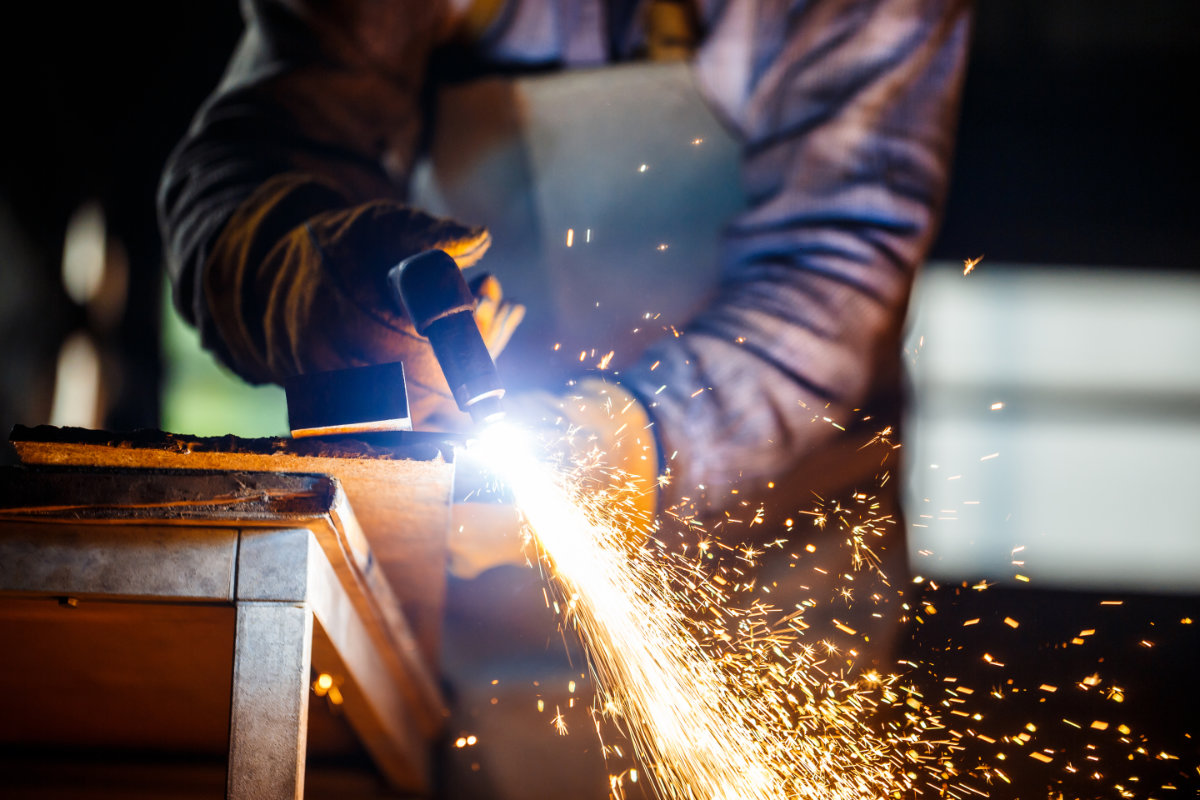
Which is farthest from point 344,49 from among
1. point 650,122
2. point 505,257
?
point 650,122

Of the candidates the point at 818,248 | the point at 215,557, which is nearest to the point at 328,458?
the point at 215,557

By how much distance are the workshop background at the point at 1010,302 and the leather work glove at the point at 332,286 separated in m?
0.90

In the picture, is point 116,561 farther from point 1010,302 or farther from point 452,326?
point 1010,302

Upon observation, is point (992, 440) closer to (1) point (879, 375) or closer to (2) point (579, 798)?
(1) point (879, 375)

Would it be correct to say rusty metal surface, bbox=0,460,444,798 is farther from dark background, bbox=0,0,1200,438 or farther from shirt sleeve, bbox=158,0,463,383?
dark background, bbox=0,0,1200,438

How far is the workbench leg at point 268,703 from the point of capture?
612 mm

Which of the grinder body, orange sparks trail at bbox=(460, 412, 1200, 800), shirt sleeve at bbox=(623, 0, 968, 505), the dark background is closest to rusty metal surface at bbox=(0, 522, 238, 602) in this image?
the grinder body

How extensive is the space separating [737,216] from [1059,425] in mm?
1184

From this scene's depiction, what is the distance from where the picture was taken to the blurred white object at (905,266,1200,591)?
179 cm

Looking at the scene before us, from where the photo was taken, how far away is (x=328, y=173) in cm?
142

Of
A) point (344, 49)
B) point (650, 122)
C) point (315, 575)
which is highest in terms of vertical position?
point (344, 49)

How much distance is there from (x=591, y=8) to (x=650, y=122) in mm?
Result: 307

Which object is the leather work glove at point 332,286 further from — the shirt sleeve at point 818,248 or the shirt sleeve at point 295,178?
the shirt sleeve at point 818,248

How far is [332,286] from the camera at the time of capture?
0.99m
